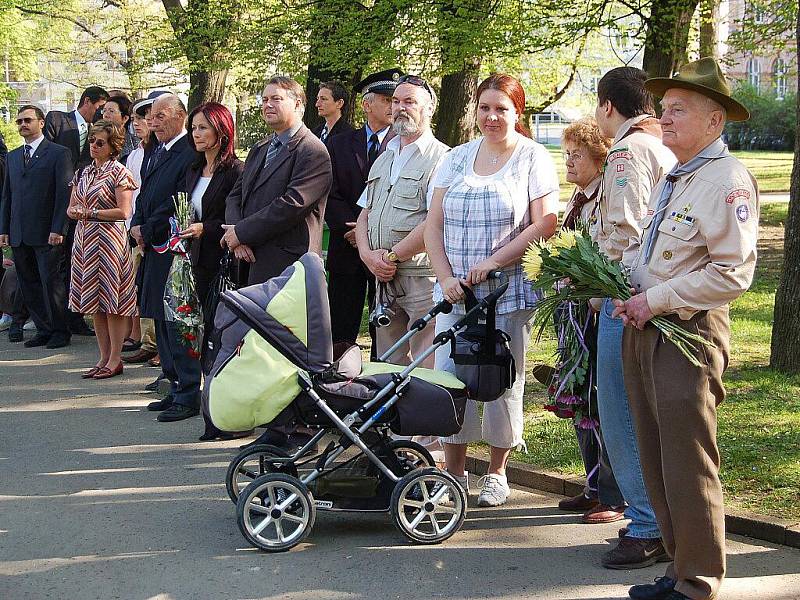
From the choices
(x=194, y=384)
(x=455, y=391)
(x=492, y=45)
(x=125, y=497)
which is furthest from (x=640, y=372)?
(x=492, y=45)

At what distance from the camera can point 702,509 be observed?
14.9 ft

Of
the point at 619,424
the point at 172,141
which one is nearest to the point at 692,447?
the point at 619,424

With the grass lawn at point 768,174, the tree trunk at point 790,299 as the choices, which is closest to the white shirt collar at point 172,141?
the tree trunk at point 790,299

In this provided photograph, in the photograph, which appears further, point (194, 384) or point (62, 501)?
point (194, 384)

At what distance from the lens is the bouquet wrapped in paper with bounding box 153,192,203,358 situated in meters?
8.11

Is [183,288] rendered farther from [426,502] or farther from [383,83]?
[426,502]

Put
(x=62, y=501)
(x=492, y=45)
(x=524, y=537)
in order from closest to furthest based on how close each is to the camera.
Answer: (x=524, y=537) → (x=62, y=501) → (x=492, y=45)

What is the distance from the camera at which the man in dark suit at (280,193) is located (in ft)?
24.5

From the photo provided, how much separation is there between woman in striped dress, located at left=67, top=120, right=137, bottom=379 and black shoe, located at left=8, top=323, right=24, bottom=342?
253 cm

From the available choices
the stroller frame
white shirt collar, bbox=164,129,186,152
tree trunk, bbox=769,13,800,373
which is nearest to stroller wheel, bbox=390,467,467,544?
the stroller frame

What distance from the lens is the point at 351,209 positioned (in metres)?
8.67

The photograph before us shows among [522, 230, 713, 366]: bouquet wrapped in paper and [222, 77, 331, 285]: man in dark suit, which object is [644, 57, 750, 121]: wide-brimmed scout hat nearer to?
[522, 230, 713, 366]: bouquet wrapped in paper

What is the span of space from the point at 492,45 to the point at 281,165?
7744 millimetres

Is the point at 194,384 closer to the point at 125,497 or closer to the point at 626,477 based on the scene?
the point at 125,497
